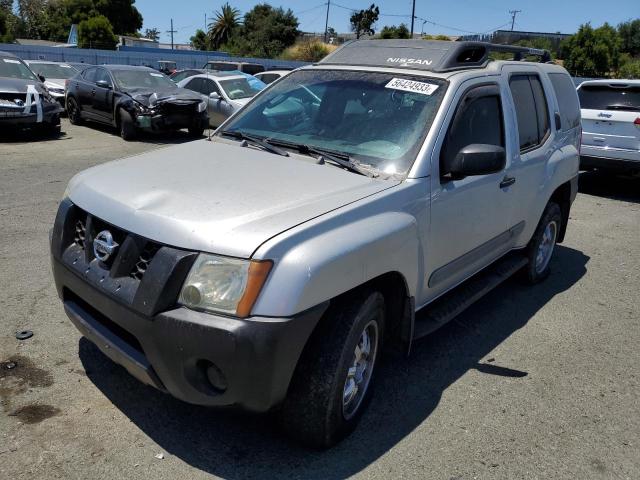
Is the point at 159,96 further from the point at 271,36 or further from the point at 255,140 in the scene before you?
the point at 271,36

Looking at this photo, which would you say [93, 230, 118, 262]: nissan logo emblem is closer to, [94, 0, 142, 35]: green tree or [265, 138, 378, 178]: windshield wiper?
[265, 138, 378, 178]: windshield wiper

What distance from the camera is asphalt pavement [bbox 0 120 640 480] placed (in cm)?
288

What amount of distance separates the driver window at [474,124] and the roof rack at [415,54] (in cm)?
25

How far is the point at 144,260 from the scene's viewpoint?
270 cm

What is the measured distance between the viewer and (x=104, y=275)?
2.82 meters

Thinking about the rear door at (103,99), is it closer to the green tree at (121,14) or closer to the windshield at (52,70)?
the windshield at (52,70)

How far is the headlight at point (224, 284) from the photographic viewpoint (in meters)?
2.45

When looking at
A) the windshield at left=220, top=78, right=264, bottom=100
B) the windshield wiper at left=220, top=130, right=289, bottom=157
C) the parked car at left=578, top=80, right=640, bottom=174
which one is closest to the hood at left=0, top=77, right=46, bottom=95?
the windshield at left=220, top=78, right=264, bottom=100

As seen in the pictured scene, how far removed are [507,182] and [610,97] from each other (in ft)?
22.6

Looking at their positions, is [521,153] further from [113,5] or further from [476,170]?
[113,5]

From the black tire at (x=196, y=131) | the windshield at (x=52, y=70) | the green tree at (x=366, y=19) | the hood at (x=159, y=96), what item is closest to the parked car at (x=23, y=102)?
the hood at (x=159, y=96)

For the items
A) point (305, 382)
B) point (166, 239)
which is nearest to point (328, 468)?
point (305, 382)

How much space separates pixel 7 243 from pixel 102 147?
6.98 metres

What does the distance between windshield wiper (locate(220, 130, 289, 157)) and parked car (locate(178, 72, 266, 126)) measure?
10.1 metres
